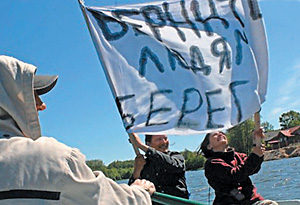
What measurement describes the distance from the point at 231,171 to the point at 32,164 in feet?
9.55

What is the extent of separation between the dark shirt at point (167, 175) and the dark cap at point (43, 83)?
2191 mm

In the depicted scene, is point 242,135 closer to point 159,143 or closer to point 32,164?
point 159,143

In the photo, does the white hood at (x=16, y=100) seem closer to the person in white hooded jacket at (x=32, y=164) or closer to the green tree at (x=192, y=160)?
the person in white hooded jacket at (x=32, y=164)

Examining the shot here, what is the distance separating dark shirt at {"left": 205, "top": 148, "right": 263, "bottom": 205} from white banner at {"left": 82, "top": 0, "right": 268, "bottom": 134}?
0.54 meters

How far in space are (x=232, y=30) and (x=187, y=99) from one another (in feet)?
2.78

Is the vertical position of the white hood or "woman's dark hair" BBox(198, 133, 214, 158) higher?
the white hood

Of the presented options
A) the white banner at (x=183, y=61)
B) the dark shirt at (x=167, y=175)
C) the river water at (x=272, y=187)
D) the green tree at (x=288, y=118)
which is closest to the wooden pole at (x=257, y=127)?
the white banner at (x=183, y=61)

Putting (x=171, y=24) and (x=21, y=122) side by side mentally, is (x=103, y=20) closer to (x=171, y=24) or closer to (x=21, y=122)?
(x=171, y=24)

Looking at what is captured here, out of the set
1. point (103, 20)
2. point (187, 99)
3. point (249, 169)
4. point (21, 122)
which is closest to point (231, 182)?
point (249, 169)

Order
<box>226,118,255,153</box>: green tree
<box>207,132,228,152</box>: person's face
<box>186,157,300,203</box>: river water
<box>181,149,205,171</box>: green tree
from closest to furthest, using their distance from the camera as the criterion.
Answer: <box>207,132,228,152</box>: person's face < <box>226,118,255,153</box>: green tree < <box>181,149,205,171</box>: green tree < <box>186,157,300,203</box>: river water

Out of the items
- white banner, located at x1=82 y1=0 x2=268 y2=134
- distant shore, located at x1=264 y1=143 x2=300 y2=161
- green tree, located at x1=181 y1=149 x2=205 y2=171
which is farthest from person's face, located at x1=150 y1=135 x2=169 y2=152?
distant shore, located at x1=264 y1=143 x2=300 y2=161

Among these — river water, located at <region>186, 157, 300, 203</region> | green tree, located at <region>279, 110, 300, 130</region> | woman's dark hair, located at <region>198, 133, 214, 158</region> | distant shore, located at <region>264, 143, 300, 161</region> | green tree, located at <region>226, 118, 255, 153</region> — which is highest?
woman's dark hair, located at <region>198, 133, 214, 158</region>

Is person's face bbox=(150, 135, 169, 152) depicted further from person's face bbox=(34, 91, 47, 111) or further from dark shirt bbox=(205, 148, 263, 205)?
person's face bbox=(34, 91, 47, 111)

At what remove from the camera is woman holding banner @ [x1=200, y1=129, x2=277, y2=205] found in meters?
4.18
